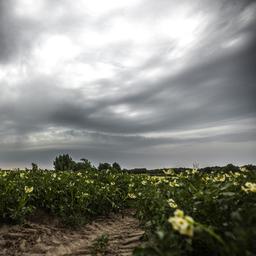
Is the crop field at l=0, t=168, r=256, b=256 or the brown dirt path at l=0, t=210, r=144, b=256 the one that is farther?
the brown dirt path at l=0, t=210, r=144, b=256

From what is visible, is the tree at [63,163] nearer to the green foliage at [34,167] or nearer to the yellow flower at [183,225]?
the green foliage at [34,167]

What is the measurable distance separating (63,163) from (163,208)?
13.8m

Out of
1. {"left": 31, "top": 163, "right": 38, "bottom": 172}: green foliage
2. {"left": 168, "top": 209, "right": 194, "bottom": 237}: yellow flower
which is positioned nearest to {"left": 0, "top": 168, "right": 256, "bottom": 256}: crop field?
{"left": 168, "top": 209, "right": 194, "bottom": 237}: yellow flower

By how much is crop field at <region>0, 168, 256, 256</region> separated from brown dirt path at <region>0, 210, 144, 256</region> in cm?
9

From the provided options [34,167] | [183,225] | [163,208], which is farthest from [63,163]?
[183,225]

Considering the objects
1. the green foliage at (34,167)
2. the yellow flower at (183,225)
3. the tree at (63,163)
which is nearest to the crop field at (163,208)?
the yellow flower at (183,225)

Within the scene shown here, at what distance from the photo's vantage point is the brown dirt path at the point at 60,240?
5746mm

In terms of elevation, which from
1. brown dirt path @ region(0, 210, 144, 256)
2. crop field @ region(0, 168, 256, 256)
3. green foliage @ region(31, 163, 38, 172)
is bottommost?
brown dirt path @ region(0, 210, 144, 256)

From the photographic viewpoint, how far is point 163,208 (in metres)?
4.96

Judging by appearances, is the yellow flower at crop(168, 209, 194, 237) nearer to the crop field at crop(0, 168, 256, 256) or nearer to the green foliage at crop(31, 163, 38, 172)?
the crop field at crop(0, 168, 256, 256)

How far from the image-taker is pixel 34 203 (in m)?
8.17

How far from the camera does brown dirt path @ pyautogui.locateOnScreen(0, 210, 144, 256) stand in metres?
5.75

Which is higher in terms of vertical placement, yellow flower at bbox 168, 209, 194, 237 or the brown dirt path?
yellow flower at bbox 168, 209, 194, 237

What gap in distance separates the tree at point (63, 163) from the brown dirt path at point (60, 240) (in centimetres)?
992
